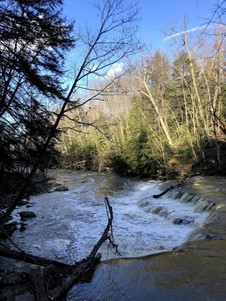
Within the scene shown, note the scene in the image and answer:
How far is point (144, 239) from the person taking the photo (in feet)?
29.1

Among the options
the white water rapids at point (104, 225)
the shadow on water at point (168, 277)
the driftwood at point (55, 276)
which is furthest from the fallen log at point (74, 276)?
the white water rapids at point (104, 225)

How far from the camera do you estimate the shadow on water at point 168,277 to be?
4.81 meters

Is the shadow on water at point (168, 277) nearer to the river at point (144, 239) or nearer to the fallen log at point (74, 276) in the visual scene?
the river at point (144, 239)

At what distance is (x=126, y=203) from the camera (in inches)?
571

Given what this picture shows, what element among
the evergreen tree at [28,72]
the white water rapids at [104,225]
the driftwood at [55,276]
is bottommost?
the white water rapids at [104,225]

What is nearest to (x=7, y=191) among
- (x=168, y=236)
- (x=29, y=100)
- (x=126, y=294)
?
(x=29, y=100)

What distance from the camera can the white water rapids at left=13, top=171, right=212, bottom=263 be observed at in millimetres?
8211

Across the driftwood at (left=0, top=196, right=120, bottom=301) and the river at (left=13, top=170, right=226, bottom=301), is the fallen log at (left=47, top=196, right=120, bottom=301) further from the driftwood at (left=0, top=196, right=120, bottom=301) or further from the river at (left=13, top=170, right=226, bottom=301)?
the river at (left=13, top=170, right=226, bottom=301)

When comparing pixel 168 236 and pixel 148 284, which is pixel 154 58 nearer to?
pixel 168 236

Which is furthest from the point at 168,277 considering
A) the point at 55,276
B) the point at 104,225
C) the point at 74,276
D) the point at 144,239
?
the point at 104,225

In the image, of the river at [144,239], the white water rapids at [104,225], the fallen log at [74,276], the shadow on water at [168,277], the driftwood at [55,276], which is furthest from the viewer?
the white water rapids at [104,225]

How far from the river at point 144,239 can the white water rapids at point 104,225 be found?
3 centimetres

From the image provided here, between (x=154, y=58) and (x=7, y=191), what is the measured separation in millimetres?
22035

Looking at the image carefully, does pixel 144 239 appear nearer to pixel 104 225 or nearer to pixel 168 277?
pixel 104 225
